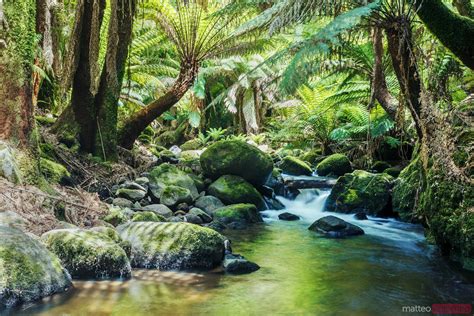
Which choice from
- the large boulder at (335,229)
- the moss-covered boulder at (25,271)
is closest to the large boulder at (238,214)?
the large boulder at (335,229)

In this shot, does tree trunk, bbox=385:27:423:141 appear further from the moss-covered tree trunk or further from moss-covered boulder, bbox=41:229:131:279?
the moss-covered tree trunk

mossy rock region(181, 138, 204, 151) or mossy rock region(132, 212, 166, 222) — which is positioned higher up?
mossy rock region(181, 138, 204, 151)

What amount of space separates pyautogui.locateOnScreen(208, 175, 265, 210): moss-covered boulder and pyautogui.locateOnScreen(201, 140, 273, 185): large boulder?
0.16 metres

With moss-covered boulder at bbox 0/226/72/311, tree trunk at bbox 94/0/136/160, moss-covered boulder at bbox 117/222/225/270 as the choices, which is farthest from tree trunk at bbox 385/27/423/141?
tree trunk at bbox 94/0/136/160

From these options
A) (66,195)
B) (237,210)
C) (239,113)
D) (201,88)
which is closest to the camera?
(66,195)

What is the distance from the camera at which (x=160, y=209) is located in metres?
5.13

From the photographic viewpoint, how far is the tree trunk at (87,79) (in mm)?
5230

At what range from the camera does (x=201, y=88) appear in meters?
13.1

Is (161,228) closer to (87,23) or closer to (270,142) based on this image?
(87,23)

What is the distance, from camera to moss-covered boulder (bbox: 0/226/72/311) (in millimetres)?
2406

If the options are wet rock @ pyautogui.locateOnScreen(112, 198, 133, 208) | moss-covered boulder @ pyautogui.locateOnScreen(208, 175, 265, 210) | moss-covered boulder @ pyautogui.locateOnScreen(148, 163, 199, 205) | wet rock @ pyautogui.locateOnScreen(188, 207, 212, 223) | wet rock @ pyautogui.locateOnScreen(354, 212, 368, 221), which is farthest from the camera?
moss-covered boulder @ pyautogui.locateOnScreen(208, 175, 265, 210)

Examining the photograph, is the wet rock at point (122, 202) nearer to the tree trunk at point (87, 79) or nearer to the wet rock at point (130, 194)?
the wet rock at point (130, 194)

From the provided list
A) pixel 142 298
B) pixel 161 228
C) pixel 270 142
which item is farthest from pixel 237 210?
pixel 270 142

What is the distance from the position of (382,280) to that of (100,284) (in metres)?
1.97
